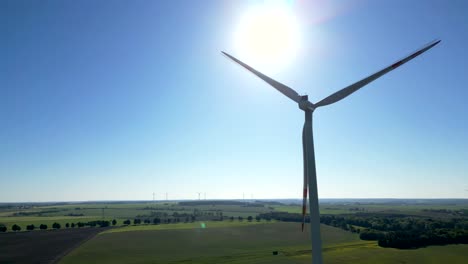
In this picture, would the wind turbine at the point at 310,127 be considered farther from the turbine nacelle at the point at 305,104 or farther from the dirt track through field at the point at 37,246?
the dirt track through field at the point at 37,246

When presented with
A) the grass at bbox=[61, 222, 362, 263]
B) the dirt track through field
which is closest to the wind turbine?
the grass at bbox=[61, 222, 362, 263]

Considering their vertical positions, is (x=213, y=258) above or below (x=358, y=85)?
below

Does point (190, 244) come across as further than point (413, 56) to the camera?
Yes

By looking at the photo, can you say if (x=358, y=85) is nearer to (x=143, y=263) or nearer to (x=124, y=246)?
(x=143, y=263)

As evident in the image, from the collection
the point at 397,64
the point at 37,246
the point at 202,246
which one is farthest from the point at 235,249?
the point at 397,64

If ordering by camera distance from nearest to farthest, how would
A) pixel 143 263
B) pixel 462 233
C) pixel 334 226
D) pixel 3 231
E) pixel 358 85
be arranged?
pixel 358 85 < pixel 143 263 < pixel 462 233 < pixel 3 231 < pixel 334 226

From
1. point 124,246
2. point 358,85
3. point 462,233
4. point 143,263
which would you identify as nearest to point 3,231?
point 124,246
